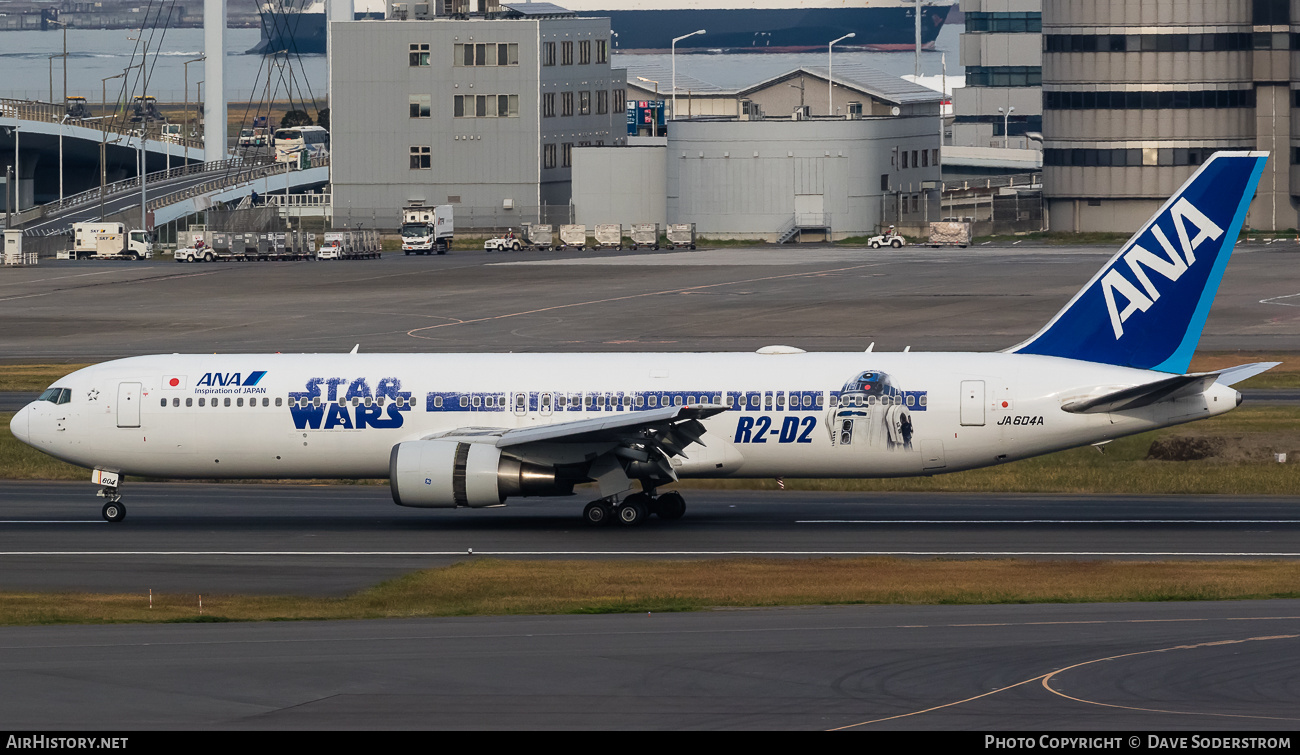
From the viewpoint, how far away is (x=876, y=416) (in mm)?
39125

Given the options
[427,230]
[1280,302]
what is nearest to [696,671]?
[1280,302]

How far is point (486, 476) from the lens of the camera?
38.3m

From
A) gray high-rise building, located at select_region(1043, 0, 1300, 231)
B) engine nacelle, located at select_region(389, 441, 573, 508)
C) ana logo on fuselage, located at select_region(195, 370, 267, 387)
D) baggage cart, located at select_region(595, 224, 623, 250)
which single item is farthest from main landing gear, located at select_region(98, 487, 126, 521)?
gray high-rise building, located at select_region(1043, 0, 1300, 231)

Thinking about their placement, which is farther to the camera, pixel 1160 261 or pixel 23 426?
pixel 23 426

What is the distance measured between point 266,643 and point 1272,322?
6717cm

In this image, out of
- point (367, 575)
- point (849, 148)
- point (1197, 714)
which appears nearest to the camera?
point (1197, 714)

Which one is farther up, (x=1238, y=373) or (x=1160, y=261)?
(x=1160, y=261)

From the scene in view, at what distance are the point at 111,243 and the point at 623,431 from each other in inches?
4476

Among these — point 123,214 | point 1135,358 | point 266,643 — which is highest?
point 123,214

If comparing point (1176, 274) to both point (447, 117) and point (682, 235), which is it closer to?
point (682, 235)

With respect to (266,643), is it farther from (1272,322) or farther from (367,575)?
(1272,322)

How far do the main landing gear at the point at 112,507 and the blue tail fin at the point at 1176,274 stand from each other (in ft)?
78.2

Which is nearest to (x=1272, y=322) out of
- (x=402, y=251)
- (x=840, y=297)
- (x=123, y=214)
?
(x=840, y=297)

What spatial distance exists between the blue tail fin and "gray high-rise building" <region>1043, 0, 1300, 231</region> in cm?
10172
